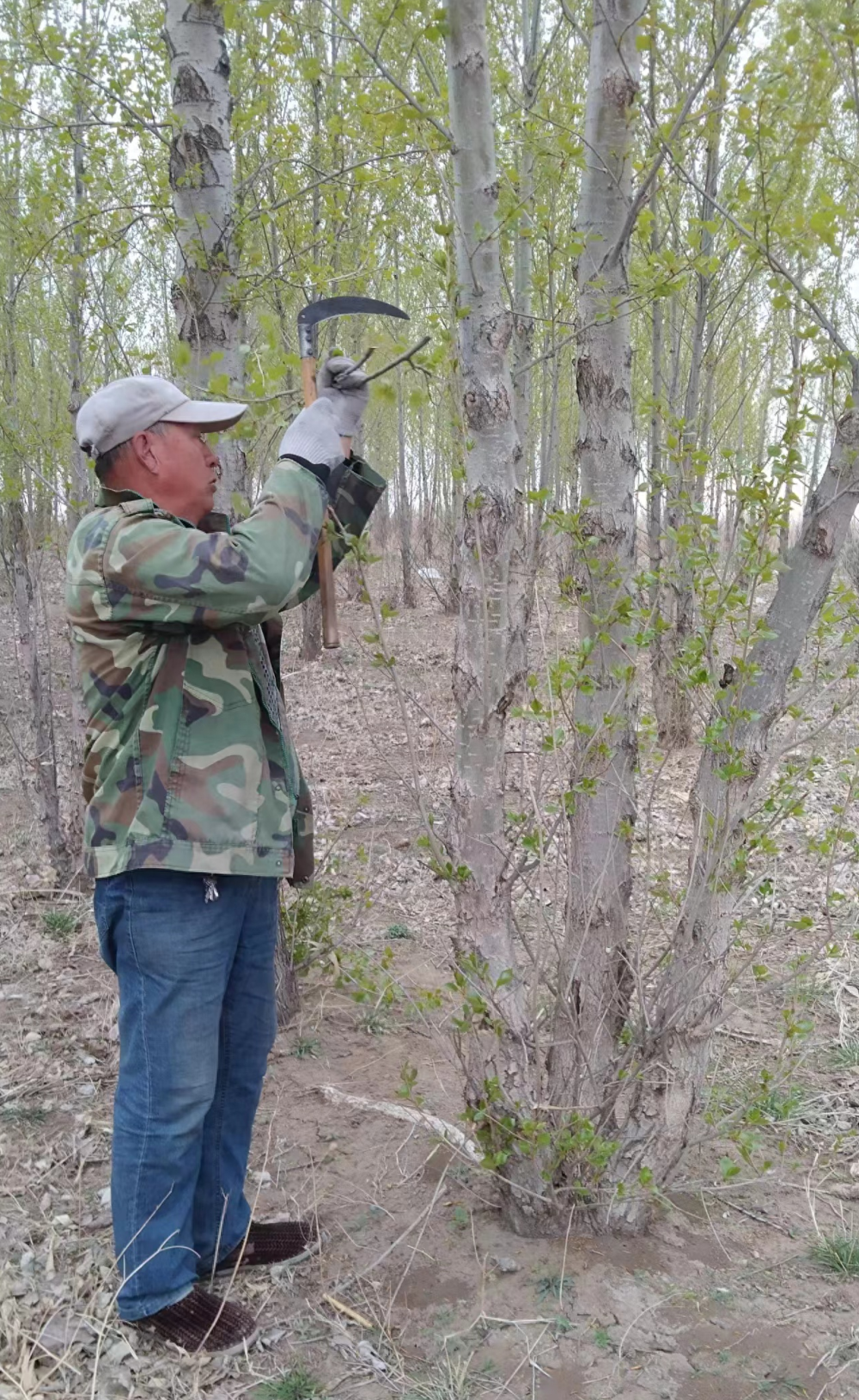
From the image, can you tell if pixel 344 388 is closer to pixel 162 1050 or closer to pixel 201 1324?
pixel 162 1050

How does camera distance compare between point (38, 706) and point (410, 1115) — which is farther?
point (38, 706)

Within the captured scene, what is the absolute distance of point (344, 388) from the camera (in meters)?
2.16

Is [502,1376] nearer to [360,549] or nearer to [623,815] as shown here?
[623,815]

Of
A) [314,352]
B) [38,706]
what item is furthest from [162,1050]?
[38,706]

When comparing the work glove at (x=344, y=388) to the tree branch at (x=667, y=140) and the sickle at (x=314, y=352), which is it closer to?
the sickle at (x=314, y=352)

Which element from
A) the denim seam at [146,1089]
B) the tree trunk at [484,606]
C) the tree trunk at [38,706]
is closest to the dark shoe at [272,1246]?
the denim seam at [146,1089]

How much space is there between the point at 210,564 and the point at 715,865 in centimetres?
140

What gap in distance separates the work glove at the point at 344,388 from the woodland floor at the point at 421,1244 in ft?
2.31

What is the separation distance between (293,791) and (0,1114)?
5.66 feet

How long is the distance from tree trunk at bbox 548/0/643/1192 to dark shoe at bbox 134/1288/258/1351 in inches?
34.5

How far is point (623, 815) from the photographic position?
259 centimetres

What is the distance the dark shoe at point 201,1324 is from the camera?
7.10 feet

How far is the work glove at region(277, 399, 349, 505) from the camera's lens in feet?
6.87

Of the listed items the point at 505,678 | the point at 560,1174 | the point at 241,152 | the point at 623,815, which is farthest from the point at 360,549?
the point at 241,152
